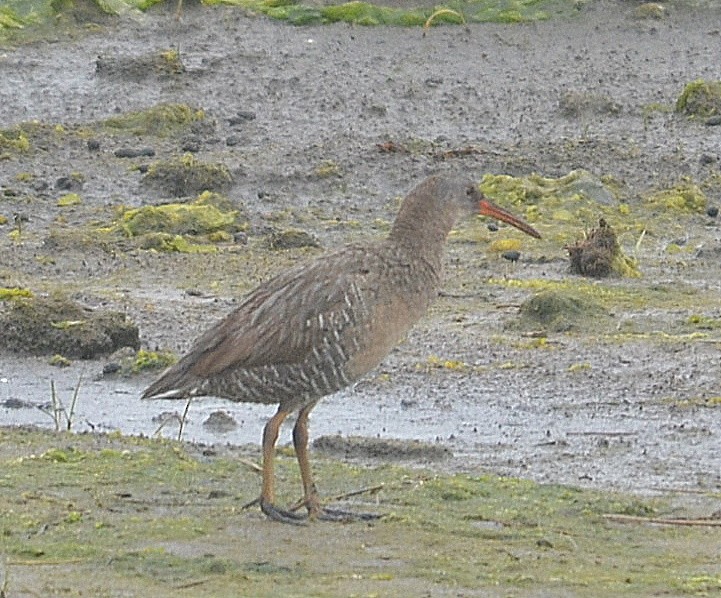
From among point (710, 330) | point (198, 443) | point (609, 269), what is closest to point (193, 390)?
point (198, 443)

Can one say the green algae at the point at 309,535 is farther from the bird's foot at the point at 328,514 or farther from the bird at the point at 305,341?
the bird at the point at 305,341

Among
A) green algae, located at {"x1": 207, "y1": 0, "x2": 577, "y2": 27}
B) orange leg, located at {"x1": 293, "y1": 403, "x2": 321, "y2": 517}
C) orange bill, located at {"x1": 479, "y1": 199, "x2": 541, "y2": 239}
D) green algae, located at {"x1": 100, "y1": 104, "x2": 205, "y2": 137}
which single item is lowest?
green algae, located at {"x1": 100, "y1": 104, "x2": 205, "y2": 137}

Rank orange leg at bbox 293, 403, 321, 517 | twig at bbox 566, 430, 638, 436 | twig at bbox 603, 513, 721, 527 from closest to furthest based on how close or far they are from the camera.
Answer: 1. twig at bbox 603, 513, 721, 527
2. orange leg at bbox 293, 403, 321, 517
3. twig at bbox 566, 430, 638, 436

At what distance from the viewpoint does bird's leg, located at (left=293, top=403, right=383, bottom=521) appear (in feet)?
25.0

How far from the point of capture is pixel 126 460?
27.6ft

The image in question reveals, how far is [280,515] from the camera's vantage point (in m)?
7.60

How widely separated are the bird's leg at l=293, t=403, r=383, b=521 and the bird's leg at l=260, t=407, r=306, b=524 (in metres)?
0.07

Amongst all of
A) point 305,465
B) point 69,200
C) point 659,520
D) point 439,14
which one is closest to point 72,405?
point 305,465

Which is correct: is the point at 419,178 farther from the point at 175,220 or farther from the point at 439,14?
the point at 439,14

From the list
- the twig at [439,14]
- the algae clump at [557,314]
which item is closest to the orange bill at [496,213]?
the algae clump at [557,314]

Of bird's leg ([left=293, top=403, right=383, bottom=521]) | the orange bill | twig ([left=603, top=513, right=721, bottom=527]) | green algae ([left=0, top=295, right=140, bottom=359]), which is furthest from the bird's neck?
green algae ([left=0, top=295, right=140, bottom=359])

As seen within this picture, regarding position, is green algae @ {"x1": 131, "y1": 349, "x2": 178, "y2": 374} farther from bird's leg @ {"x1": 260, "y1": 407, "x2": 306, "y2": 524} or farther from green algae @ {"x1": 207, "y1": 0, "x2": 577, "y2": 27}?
green algae @ {"x1": 207, "y1": 0, "x2": 577, "y2": 27}

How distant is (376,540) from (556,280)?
5.49 m

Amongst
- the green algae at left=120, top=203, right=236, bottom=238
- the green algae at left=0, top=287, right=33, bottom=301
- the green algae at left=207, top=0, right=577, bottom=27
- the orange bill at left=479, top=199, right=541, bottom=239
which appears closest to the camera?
the orange bill at left=479, top=199, right=541, bottom=239
